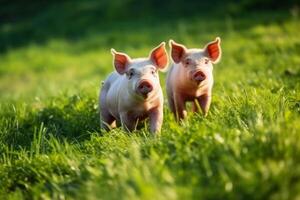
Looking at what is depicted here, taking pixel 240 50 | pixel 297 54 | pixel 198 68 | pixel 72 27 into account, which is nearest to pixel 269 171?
pixel 198 68

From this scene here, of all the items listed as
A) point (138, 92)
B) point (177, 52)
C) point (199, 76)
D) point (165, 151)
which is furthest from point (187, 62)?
point (165, 151)

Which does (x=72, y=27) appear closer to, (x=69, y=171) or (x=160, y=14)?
(x=160, y=14)

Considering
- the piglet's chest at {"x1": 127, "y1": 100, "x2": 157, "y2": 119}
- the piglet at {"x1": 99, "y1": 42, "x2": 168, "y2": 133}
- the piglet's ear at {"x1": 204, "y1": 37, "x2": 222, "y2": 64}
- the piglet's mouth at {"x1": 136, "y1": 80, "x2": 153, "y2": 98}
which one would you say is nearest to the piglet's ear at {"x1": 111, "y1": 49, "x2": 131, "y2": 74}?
the piglet at {"x1": 99, "y1": 42, "x2": 168, "y2": 133}

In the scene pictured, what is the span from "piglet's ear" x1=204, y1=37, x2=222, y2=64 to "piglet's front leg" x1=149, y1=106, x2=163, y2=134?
2.81 ft

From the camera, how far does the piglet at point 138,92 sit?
234 inches

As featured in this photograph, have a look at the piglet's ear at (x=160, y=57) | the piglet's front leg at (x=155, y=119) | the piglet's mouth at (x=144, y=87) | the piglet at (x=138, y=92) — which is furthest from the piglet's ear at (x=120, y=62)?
the piglet's mouth at (x=144, y=87)

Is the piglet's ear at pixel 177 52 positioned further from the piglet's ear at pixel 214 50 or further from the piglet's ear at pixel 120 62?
the piglet's ear at pixel 120 62

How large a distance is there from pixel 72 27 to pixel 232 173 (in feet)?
68.6

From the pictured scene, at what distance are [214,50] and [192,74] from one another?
0.49 meters

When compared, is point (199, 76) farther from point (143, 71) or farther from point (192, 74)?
point (143, 71)

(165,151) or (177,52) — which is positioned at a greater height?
(177,52)

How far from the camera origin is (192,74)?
6332 mm

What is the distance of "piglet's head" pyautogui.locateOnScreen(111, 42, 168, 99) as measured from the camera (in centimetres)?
581

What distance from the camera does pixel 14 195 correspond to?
4.89 metres
